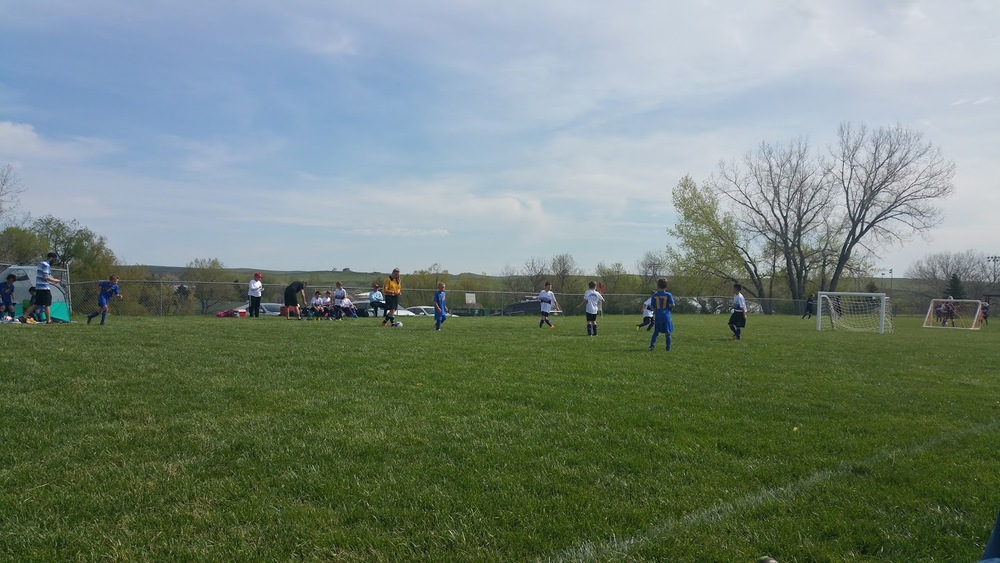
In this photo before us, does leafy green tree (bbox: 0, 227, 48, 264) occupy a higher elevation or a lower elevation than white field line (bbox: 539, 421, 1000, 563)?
higher

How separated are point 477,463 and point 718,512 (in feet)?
6.05

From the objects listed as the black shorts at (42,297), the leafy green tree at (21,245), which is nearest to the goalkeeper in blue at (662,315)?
the black shorts at (42,297)

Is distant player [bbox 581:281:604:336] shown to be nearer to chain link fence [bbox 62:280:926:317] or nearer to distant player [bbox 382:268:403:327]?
distant player [bbox 382:268:403:327]

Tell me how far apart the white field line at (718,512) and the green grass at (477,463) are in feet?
0.07

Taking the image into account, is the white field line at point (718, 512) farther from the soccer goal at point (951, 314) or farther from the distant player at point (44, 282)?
the soccer goal at point (951, 314)

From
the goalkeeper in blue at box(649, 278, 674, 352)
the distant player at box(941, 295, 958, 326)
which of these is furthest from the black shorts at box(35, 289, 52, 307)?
the distant player at box(941, 295, 958, 326)

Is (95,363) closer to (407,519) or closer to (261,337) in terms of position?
(261,337)

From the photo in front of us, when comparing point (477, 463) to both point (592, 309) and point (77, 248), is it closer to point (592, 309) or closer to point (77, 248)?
point (592, 309)

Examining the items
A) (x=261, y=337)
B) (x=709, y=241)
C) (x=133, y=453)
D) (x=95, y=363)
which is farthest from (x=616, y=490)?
(x=709, y=241)

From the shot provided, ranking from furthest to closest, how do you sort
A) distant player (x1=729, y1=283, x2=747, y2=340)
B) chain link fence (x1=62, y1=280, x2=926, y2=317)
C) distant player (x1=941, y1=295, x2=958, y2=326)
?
distant player (x1=941, y1=295, x2=958, y2=326) < chain link fence (x1=62, y1=280, x2=926, y2=317) < distant player (x1=729, y1=283, x2=747, y2=340)

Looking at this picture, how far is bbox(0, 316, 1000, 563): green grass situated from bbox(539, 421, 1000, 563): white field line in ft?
0.07

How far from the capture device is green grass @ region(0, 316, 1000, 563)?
3617 millimetres

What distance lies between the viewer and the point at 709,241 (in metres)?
60.6

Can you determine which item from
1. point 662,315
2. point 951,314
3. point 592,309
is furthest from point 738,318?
point 951,314
